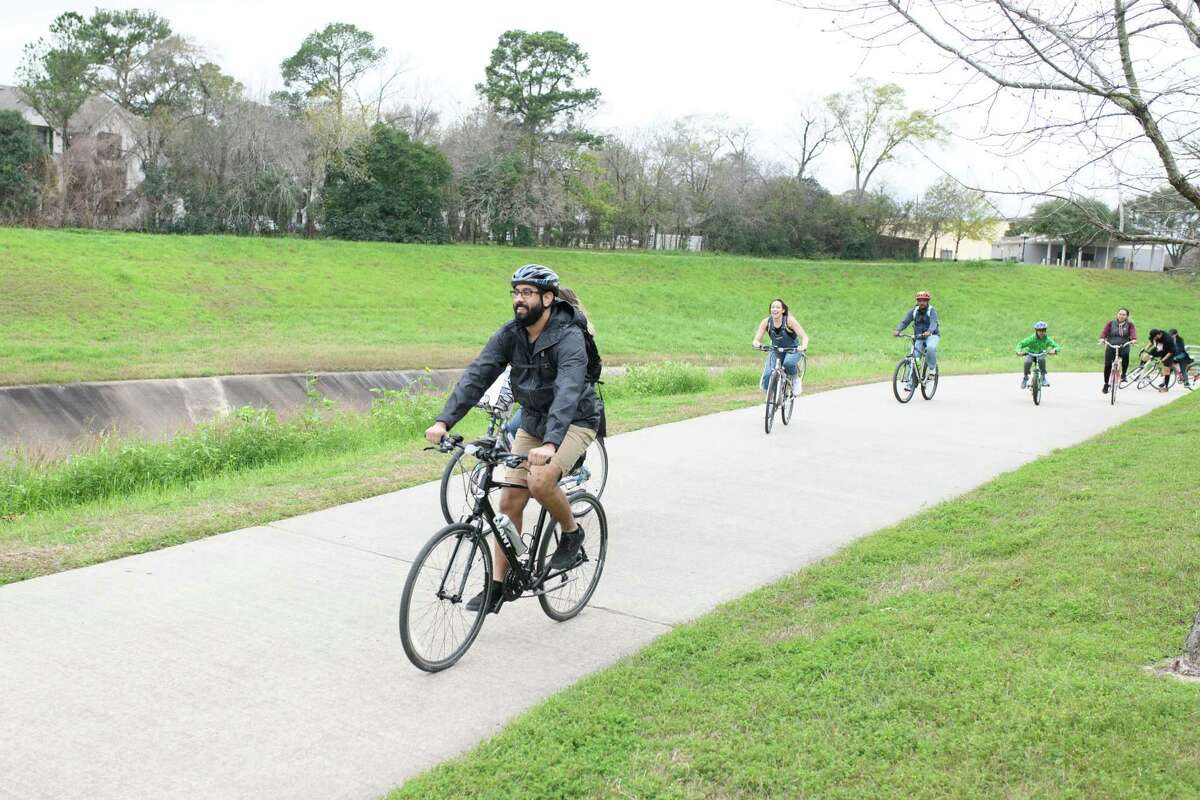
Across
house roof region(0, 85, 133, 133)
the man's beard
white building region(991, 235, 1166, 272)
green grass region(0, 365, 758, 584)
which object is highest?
house roof region(0, 85, 133, 133)

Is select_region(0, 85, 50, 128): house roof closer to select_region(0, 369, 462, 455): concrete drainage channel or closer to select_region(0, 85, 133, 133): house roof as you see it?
select_region(0, 85, 133, 133): house roof

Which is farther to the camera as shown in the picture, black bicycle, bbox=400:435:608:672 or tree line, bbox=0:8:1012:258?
tree line, bbox=0:8:1012:258

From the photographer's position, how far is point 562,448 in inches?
224

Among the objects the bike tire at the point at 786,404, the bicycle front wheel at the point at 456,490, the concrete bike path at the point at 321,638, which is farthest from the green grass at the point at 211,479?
the bike tire at the point at 786,404

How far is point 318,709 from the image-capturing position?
4559 mm

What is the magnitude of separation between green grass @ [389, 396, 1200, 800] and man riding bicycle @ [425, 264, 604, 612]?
88 centimetres

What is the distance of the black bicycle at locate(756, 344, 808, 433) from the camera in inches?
521

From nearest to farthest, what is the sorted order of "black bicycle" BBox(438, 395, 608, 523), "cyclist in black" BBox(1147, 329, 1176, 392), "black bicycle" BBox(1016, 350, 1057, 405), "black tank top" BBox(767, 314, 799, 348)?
1. "black bicycle" BBox(438, 395, 608, 523)
2. "black tank top" BBox(767, 314, 799, 348)
3. "black bicycle" BBox(1016, 350, 1057, 405)
4. "cyclist in black" BBox(1147, 329, 1176, 392)

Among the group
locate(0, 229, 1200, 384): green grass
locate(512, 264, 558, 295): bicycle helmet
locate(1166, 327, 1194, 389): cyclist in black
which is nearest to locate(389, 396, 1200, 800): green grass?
locate(512, 264, 558, 295): bicycle helmet

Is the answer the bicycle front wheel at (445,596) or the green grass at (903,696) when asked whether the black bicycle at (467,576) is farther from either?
the green grass at (903,696)

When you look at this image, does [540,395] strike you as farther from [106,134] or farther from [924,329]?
[106,134]

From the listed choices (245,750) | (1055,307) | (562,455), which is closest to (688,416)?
(562,455)

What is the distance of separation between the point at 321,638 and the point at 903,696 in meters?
2.93

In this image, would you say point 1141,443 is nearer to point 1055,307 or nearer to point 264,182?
point 264,182
